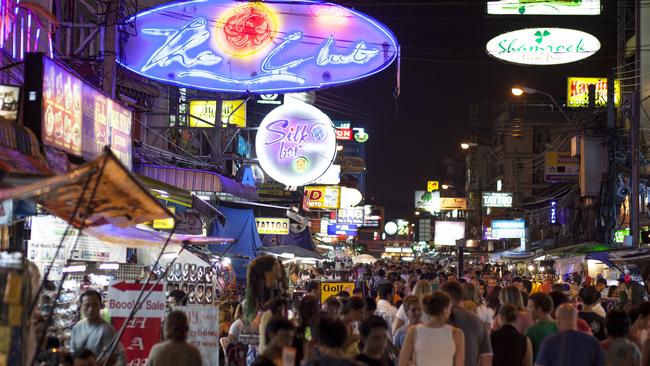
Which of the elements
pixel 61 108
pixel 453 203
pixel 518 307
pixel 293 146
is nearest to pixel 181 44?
pixel 293 146

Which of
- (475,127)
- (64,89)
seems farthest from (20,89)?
(475,127)

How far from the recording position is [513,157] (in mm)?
79562

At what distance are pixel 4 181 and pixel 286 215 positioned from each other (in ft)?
87.8

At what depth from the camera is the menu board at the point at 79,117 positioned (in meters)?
11.6

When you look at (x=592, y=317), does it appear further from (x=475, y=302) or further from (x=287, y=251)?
(x=287, y=251)

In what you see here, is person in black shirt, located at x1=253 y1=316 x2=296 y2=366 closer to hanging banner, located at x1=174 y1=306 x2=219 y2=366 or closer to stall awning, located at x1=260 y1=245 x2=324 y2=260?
hanging banner, located at x1=174 y1=306 x2=219 y2=366

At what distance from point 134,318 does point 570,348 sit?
4.78m

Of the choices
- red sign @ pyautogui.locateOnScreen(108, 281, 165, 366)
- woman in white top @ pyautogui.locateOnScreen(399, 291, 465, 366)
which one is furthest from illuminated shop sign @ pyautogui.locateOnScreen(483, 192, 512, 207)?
woman in white top @ pyautogui.locateOnScreen(399, 291, 465, 366)

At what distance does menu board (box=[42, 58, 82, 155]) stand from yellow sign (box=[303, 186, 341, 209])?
104ft

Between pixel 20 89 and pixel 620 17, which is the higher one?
pixel 620 17

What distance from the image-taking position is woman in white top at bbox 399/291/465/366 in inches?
322

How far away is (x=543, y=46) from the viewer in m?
35.8

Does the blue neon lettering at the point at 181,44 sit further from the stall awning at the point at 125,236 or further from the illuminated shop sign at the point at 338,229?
the illuminated shop sign at the point at 338,229

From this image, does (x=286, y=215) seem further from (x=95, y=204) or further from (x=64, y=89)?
(x=95, y=204)
